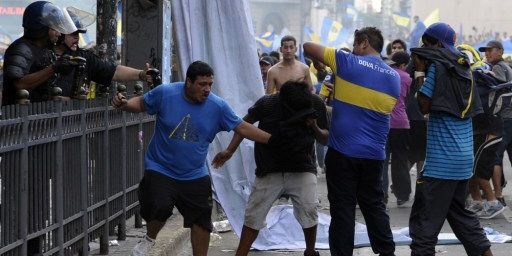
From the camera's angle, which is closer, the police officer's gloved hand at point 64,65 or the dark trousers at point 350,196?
the police officer's gloved hand at point 64,65

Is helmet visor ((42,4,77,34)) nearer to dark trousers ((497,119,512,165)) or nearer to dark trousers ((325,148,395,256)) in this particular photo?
dark trousers ((325,148,395,256))

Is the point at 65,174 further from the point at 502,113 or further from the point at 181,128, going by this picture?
the point at 502,113

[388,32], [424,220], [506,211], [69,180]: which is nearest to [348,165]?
[424,220]

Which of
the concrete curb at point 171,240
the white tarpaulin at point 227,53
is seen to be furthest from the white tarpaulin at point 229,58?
the concrete curb at point 171,240

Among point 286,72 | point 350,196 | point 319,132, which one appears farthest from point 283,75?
point 350,196

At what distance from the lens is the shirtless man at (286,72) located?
1260cm

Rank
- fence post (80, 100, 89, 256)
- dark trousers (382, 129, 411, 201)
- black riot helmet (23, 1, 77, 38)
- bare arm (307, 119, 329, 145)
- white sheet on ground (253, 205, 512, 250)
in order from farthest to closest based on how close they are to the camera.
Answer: dark trousers (382, 129, 411, 201) → white sheet on ground (253, 205, 512, 250) → bare arm (307, 119, 329, 145) → fence post (80, 100, 89, 256) → black riot helmet (23, 1, 77, 38)

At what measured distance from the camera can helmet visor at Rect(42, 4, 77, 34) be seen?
7.79 metres

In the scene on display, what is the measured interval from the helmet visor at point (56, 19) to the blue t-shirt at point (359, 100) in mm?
1880

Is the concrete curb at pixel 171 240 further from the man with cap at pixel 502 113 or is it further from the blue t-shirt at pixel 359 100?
the man with cap at pixel 502 113

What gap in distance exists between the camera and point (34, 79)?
743cm

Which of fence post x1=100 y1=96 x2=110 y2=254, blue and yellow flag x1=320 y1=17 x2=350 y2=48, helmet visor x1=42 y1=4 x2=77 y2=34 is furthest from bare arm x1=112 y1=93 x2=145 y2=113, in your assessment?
blue and yellow flag x1=320 y1=17 x2=350 y2=48

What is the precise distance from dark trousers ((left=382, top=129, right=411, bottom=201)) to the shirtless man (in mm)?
1458

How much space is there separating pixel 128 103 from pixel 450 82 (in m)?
2.26
